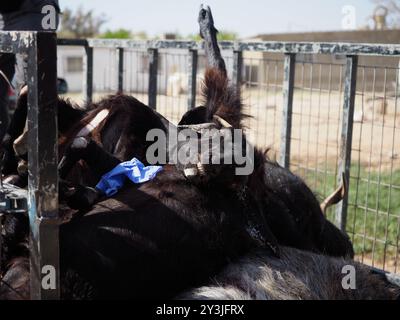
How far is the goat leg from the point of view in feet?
12.5

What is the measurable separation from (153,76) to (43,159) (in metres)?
3.79

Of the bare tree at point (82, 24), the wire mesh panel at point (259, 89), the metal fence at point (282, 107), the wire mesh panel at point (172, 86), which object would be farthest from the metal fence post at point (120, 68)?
the bare tree at point (82, 24)

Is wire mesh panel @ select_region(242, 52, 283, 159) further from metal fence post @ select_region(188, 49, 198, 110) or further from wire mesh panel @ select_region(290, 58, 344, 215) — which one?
metal fence post @ select_region(188, 49, 198, 110)

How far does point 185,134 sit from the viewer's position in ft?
10.0

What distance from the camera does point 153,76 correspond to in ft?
19.1

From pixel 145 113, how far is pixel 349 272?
1.25 m

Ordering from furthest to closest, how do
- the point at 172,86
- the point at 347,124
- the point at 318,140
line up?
the point at 318,140 < the point at 172,86 < the point at 347,124

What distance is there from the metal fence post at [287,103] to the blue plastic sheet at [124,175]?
2038 mm

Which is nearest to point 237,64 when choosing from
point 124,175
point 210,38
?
point 210,38

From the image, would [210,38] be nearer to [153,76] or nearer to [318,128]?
[153,76]

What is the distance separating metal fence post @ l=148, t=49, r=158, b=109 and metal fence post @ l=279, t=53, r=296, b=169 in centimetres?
131

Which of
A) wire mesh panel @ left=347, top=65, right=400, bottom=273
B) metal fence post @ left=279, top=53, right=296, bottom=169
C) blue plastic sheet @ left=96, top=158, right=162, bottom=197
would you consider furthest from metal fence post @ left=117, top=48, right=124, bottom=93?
blue plastic sheet @ left=96, top=158, right=162, bottom=197
